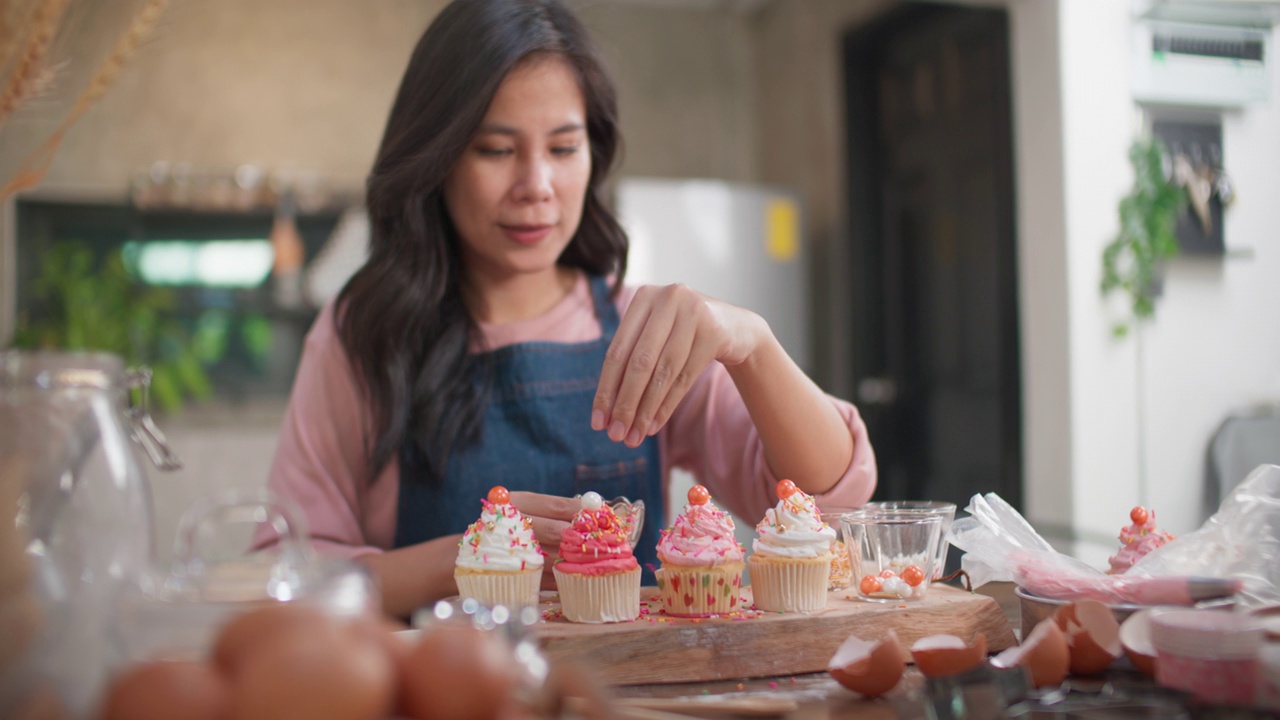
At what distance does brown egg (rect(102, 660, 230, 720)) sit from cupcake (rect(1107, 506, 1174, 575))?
102 centimetres

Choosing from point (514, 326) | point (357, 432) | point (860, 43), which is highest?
point (860, 43)

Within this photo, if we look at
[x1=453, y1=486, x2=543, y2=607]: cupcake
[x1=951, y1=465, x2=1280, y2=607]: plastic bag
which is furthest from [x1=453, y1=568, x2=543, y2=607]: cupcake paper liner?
[x1=951, y1=465, x2=1280, y2=607]: plastic bag

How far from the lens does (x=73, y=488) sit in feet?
2.21

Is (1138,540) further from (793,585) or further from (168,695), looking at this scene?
Result: (168,695)

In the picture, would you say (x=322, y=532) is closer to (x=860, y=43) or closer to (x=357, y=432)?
(x=357, y=432)

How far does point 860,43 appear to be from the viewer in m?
4.65

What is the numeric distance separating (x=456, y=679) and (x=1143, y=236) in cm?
312

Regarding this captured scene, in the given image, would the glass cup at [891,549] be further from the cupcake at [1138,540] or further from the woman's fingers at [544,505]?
the woman's fingers at [544,505]

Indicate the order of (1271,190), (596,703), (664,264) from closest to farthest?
(596,703)
(1271,190)
(664,264)

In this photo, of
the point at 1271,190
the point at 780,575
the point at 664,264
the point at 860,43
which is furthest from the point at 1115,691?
the point at 860,43

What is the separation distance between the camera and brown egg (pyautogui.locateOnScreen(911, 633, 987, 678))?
0.84 m

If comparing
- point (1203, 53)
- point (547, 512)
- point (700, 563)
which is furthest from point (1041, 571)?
point (1203, 53)

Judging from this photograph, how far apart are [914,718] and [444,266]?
3.56 feet

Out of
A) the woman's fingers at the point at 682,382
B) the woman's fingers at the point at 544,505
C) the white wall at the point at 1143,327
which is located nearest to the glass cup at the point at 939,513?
the woman's fingers at the point at 682,382
